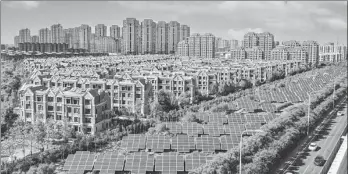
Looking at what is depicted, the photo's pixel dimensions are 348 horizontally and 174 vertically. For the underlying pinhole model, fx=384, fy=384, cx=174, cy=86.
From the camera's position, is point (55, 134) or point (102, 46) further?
point (102, 46)

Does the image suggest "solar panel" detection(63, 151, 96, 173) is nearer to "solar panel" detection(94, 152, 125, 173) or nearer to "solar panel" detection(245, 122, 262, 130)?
"solar panel" detection(94, 152, 125, 173)

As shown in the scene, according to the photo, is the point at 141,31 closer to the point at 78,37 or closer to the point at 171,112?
the point at 78,37

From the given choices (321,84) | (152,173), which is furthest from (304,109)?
(321,84)

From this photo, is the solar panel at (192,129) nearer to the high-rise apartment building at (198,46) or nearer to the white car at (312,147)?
the white car at (312,147)

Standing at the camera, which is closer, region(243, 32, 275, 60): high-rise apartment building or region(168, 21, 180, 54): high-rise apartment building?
region(243, 32, 275, 60): high-rise apartment building

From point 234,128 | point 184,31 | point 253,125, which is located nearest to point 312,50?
point 184,31

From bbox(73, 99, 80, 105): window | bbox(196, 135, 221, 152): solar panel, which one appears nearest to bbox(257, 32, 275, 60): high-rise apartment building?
bbox(73, 99, 80, 105): window

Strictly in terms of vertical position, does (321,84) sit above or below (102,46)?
below

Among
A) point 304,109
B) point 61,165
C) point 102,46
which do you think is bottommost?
point 61,165
